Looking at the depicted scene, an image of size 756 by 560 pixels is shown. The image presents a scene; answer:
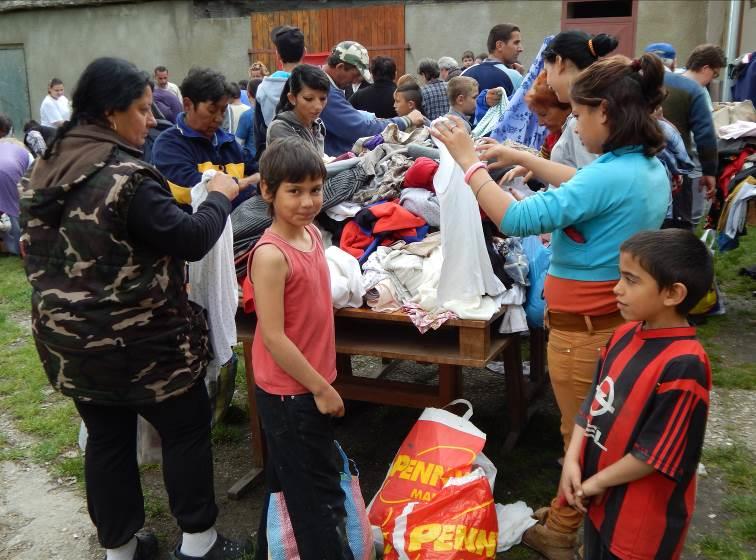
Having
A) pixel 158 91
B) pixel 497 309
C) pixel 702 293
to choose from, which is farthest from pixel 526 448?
pixel 158 91

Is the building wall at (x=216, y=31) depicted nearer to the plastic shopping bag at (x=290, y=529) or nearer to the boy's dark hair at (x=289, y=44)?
the boy's dark hair at (x=289, y=44)

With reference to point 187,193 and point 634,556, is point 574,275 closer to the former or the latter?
point 634,556

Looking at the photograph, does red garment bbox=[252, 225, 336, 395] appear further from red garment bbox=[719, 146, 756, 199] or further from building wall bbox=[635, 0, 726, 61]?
building wall bbox=[635, 0, 726, 61]

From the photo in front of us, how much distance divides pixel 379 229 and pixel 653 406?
69.1 inches

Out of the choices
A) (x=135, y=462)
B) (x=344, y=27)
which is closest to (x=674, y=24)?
(x=344, y=27)

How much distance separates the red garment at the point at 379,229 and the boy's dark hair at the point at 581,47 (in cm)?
99

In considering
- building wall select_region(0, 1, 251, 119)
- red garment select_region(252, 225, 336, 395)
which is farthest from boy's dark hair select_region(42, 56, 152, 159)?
building wall select_region(0, 1, 251, 119)

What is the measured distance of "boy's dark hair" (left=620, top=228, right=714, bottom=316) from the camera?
73.3 inches

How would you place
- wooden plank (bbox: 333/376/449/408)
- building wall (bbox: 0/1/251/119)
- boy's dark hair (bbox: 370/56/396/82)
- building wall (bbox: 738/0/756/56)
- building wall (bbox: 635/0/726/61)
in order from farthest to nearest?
building wall (bbox: 0/1/251/119) < building wall (bbox: 635/0/726/61) < building wall (bbox: 738/0/756/56) < boy's dark hair (bbox: 370/56/396/82) < wooden plank (bbox: 333/376/449/408)

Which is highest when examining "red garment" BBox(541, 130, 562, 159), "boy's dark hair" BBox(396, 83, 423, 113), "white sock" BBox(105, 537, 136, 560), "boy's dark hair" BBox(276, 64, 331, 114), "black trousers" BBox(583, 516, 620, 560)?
"boy's dark hair" BBox(276, 64, 331, 114)

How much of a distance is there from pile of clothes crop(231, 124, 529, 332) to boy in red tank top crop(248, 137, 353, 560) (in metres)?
0.68

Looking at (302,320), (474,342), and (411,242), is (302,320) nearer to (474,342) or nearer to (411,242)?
(474,342)

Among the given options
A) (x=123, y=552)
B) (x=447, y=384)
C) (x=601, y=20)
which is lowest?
(x=123, y=552)

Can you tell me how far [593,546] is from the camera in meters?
2.12
